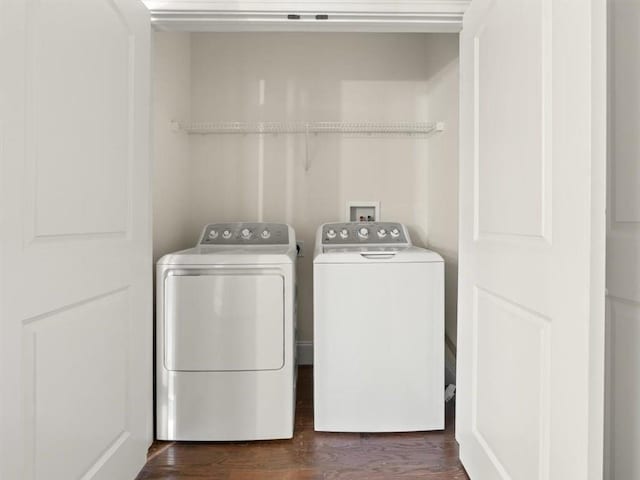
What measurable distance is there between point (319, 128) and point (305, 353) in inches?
A: 57.3

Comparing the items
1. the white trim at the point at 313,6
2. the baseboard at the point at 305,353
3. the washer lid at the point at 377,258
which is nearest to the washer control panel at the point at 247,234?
the washer lid at the point at 377,258

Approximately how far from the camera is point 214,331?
1792 mm

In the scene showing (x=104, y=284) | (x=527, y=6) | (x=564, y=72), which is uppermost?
(x=527, y=6)

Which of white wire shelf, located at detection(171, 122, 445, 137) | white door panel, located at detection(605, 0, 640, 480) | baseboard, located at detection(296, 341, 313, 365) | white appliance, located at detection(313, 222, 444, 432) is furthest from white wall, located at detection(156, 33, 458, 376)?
white door panel, located at detection(605, 0, 640, 480)

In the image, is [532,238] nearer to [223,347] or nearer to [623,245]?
[623,245]

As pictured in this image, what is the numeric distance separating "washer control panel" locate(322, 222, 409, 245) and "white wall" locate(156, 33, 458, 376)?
32cm

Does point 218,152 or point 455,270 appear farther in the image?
point 218,152

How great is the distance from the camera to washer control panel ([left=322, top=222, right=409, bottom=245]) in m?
2.37

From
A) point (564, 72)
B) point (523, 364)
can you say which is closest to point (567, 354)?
point (523, 364)

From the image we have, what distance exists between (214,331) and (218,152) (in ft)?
4.32

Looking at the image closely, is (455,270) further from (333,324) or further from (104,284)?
(104,284)

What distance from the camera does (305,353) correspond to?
2752mm

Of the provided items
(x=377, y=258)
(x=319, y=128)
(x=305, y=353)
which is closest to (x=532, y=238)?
(x=377, y=258)

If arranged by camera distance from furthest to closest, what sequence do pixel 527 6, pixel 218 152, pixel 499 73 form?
pixel 218 152 < pixel 499 73 < pixel 527 6
